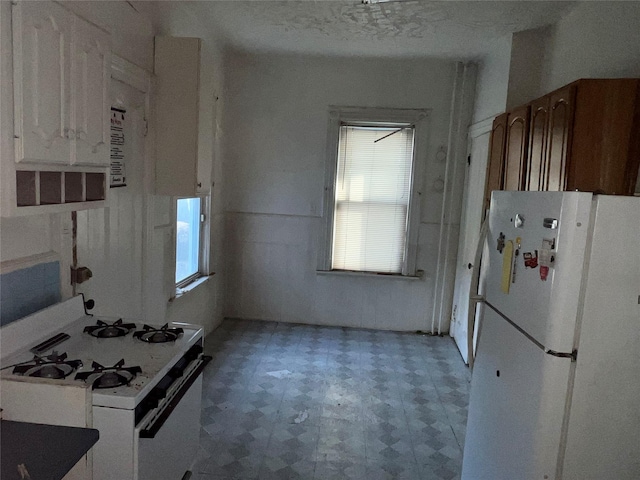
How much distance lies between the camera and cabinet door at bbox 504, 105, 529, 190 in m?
2.86

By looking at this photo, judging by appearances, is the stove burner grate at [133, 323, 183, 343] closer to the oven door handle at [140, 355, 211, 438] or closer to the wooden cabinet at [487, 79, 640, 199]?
the oven door handle at [140, 355, 211, 438]

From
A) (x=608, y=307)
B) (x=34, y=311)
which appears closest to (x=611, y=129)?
(x=608, y=307)

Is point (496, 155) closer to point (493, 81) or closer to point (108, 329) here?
point (493, 81)

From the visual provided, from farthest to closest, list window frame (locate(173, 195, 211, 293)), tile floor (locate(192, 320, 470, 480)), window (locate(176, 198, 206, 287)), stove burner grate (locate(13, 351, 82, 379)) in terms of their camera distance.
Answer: window frame (locate(173, 195, 211, 293))
window (locate(176, 198, 206, 287))
tile floor (locate(192, 320, 470, 480))
stove burner grate (locate(13, 351, 82, 379))

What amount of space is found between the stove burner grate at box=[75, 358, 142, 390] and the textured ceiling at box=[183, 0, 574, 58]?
265 cm

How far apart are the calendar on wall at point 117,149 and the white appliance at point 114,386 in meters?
0.72

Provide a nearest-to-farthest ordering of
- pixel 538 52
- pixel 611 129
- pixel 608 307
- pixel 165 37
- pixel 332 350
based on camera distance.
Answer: pixel 608 307 → pixel 611 129 → pixel 165 37 → pixel 538 52 → pixel 332 350

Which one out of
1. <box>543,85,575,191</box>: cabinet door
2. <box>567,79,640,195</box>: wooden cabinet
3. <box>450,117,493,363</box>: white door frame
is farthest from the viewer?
<box>450,117,493,363</box>: white door frame

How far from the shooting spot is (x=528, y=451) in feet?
5.28

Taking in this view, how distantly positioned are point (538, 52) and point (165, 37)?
2.78 meters

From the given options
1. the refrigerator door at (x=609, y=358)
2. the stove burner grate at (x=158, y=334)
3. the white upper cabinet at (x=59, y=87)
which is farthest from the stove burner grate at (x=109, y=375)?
the refrigerator door at (x=609, y=358)

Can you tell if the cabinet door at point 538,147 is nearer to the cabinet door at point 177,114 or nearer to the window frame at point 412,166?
the window frame at point 412,166

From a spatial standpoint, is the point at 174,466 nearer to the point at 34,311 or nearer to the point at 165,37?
the point at 34,311

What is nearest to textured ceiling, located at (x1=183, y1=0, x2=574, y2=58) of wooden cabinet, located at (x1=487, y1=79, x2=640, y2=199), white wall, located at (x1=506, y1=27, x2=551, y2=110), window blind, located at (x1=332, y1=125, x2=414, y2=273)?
white wall, located at (x1=506, y1=27, x2=551, y2=110)
